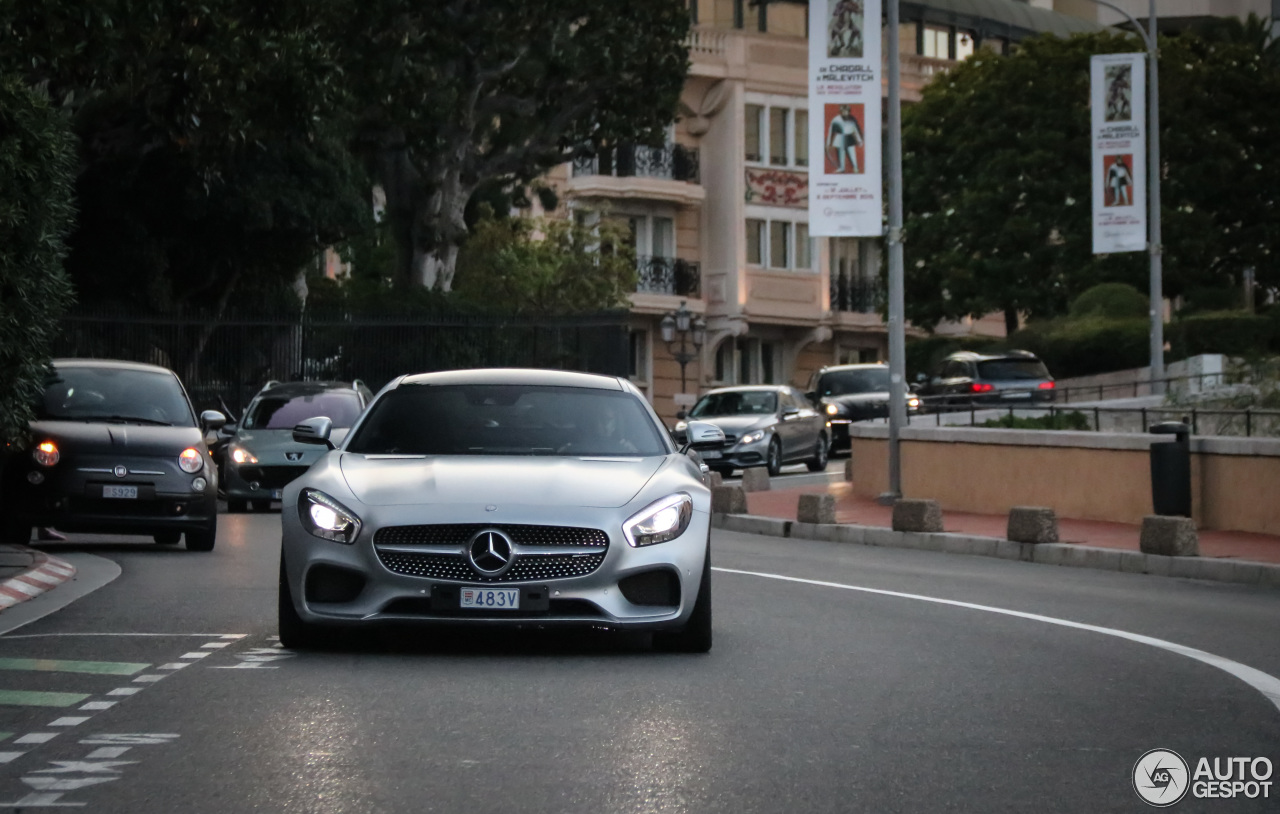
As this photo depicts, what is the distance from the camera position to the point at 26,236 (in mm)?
16812

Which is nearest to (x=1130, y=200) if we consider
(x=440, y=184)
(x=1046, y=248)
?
(x=440, y=184)

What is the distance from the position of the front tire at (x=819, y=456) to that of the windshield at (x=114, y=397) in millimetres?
20644

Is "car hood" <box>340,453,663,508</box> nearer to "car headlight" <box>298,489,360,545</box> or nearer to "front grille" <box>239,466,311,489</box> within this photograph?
"car headlight" <box>298,489,360,545</box>

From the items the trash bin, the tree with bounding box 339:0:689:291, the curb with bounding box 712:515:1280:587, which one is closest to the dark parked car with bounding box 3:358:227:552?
the curb with bounding box 712:515:1280:587

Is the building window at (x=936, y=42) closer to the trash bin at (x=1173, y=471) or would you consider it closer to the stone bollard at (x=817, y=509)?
the stone bollard at (x=817, y=509)

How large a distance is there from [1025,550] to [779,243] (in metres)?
43.1

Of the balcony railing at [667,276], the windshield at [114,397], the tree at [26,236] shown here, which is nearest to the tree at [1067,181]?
the balcony railing at [667,276]

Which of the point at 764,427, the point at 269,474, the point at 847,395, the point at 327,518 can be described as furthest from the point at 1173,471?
the point at 847,395

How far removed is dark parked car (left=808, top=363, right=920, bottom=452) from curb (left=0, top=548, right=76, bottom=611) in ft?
89.2

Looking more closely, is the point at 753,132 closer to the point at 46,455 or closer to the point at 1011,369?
the point at 1011,369

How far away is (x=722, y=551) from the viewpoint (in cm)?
2178

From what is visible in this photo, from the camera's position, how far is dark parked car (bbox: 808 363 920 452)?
4431cm

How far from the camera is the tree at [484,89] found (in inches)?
1441

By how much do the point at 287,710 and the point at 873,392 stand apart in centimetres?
3604
